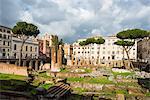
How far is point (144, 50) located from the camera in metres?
91.1

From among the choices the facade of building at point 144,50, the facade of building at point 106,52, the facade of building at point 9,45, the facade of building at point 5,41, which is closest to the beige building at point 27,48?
the facade of building at point 9,45

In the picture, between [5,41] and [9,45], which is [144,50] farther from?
[5,41]

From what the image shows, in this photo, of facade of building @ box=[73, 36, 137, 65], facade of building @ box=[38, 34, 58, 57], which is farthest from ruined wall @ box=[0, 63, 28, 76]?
facade of building @ box=[73, 36, 137, 65]

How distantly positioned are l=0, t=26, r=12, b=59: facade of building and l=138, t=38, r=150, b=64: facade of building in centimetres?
3781

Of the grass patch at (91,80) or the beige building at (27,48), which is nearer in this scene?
the grass patch at (91,80)

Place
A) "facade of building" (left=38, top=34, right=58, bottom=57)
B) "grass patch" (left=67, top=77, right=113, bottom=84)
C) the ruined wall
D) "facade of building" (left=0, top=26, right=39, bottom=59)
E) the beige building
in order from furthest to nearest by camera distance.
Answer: "facade of building" (left=38, top=34, right=58, bottom=57) < the beige building < "facade of building" (left=0, top=26, right=39, bottom=59) < "grass patch" (left=67, top=77, right=113, bottom=84) < the ruined wall

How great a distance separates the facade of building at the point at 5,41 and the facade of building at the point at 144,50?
1489 inches

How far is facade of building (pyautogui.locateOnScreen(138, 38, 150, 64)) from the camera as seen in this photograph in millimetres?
83863

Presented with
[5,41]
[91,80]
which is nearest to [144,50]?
[5,41]

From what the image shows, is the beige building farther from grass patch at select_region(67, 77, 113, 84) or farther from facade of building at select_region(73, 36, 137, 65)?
grass patch at select_region(67, 77, 113, 84)

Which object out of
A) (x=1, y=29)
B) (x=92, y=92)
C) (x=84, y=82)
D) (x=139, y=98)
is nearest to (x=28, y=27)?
(x=1, y=29)

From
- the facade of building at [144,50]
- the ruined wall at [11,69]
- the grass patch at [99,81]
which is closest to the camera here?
the ruined wall at [11,69]

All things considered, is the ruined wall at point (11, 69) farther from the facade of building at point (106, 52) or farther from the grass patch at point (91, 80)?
the facade of building at point (106, 52)

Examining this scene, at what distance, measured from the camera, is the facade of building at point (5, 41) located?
6912 cm
